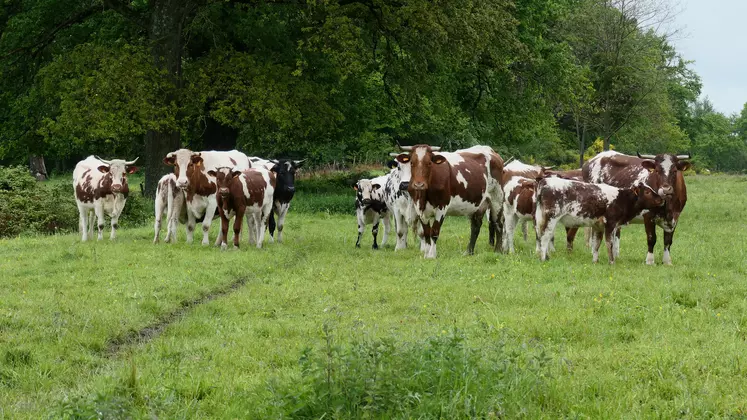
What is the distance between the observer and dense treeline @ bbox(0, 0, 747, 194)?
23734 mm

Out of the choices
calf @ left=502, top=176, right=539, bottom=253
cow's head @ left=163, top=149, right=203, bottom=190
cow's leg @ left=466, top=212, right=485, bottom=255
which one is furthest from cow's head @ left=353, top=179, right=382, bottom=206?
cow's head @ left=163, top=149, right=203, bottom=190

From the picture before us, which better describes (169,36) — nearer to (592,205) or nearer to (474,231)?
(474,231)

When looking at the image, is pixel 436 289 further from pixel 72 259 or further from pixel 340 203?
pixel 340 203

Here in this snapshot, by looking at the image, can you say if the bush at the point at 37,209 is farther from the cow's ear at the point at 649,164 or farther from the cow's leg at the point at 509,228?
the cow's ear at the point at 649,164

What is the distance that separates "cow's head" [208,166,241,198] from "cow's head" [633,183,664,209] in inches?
336

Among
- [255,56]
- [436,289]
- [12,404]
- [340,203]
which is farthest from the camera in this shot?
[340,203]

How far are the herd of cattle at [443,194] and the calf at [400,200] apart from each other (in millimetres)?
25

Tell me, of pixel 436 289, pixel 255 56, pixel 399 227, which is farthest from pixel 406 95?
pixel 436 289

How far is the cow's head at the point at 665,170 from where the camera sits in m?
14.7

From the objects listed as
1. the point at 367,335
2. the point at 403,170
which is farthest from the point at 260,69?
the point at 367,335

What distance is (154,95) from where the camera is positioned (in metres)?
24.0

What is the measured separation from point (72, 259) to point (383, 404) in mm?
11159

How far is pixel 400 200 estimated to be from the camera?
17.6 m

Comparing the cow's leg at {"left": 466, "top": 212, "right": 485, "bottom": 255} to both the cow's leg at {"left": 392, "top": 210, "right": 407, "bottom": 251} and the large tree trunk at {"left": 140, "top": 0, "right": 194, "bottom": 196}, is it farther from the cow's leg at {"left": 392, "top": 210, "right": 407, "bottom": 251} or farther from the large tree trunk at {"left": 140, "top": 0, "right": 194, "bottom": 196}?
the large tree trunk at {"left": 140, "top": 0, "right": 194, "bottom": 196}
